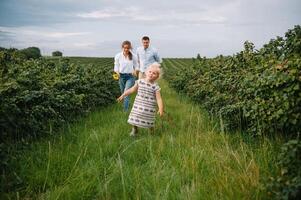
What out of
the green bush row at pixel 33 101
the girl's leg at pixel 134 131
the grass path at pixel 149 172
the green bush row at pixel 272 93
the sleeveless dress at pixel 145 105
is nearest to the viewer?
the grass path at pixel 149 172

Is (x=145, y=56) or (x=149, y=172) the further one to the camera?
(x=145, y=56)

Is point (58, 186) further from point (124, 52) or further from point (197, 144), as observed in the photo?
point (124, 52)

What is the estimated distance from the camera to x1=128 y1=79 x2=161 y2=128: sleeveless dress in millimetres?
6707

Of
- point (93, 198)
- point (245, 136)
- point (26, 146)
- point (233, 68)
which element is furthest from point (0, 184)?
point (233, 68)

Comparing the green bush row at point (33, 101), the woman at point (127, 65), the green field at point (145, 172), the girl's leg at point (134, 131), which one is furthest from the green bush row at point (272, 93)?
the woman at point (127, 65)

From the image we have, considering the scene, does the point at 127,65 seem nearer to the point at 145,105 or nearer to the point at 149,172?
the point at 145,105

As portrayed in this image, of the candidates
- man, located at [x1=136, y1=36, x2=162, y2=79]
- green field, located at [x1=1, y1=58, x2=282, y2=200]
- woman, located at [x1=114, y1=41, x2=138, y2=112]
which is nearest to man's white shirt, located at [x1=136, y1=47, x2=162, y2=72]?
man, located at [x1=136, y1=36, x2=162, y2=79]

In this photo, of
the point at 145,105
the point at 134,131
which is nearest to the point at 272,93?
the point at 145,105

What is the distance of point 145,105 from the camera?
22.3ft

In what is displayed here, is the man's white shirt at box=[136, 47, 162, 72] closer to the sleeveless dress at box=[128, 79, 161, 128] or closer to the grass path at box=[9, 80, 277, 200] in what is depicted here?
the sleeveless dress at box=[128, 79, 161, 128]

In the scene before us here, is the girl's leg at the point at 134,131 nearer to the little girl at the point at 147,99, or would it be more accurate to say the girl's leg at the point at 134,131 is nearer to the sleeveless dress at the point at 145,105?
the little girl at the point at 147,99

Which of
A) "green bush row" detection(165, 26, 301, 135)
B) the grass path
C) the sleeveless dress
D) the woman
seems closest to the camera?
the grass path

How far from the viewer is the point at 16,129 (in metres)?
5.24

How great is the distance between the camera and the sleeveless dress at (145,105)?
671 cm
